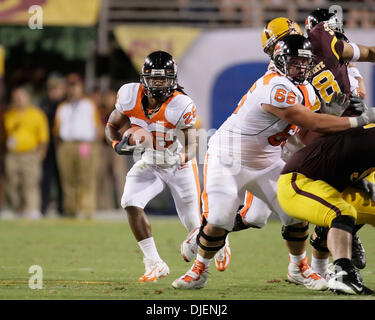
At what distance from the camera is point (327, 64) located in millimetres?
6113

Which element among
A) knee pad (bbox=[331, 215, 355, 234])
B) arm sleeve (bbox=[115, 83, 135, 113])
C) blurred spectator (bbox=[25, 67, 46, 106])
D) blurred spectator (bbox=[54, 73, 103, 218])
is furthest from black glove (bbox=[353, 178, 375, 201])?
blurred spectator (bbox=[25, 67, 46, 106])

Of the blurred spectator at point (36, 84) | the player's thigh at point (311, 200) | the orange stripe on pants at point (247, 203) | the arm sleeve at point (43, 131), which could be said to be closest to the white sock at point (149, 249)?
the orange stripe on pants at point (247, 203)

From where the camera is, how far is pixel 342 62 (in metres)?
6.22

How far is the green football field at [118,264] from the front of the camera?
5.42 m

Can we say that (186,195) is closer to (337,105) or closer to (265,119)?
(265,119)

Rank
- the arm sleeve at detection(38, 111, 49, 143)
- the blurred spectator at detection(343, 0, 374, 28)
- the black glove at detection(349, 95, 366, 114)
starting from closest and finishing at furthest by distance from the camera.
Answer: the black glove at detection(349, 95, 366, 114), the arm sleeve at detection(38, 111, 49, 143), the blurred spectator at detection(343, 0, 374, 28)

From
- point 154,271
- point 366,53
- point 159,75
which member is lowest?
point 154,271

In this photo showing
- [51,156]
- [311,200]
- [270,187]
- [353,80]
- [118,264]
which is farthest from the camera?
[51,156]

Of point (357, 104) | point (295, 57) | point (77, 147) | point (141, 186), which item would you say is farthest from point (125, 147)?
point (77, 147)

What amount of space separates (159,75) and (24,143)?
6.05 m

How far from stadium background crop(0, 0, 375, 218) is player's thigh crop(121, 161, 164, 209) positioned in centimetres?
532

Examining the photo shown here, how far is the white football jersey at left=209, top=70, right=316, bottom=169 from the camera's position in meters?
5.47

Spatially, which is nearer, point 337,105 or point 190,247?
point 337,105

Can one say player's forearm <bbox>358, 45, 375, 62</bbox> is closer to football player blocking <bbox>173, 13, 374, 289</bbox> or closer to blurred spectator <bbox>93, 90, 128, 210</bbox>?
football player blocking <bbox>173, 13, 374, 289</bbox>
